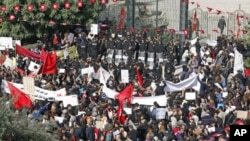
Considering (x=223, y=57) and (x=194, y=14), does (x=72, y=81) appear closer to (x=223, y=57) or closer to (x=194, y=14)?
(x=223, y=57)

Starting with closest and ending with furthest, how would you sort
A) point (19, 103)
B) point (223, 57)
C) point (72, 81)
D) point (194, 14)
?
1. point (19, 103)
2. point (72, 81)
3. point (223, 57)
4. point (194, 14)

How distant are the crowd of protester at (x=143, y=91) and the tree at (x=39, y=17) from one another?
702 mm

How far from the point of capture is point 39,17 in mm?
32812

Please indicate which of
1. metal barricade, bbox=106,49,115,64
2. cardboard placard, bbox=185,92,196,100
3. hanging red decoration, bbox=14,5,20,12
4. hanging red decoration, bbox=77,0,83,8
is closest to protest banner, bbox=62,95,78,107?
cardboard placard, bbox=185,92,196,100

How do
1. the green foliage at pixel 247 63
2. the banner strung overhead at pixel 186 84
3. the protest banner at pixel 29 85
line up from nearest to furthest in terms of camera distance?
the protest banner at pixel 29 85 → the banner strung overhead at pixel 186 84 → the green foliage at pixel 247 63

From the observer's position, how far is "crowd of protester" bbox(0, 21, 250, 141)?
20.1 metres

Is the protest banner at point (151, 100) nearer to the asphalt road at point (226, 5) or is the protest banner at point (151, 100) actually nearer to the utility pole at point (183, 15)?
the utility pole at point (183, 15)

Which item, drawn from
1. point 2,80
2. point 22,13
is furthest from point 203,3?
point 2,80

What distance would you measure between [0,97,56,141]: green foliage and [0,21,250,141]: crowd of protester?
330 millimetres

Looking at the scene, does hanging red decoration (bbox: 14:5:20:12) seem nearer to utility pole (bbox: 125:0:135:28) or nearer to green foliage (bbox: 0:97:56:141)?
utility pole (bbox: 125:0:135:28)

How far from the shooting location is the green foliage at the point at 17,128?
46.8ft

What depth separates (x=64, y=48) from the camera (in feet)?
104

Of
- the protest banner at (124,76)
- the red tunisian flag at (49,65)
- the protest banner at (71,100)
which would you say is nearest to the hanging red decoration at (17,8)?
the red tunisian flag at (49,65)

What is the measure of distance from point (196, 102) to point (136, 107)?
1724 mm
